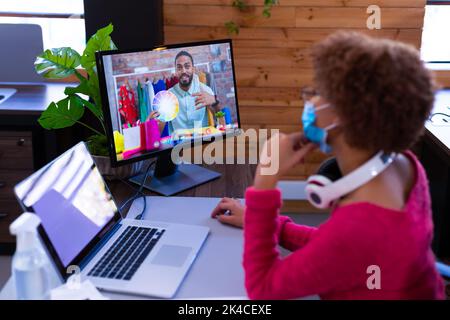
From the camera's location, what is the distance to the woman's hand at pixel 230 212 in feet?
5.10

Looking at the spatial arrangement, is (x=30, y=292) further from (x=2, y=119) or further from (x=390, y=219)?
(x=2, y=119)

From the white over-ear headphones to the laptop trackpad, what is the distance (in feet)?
1.29

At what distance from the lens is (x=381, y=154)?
3.50 ft

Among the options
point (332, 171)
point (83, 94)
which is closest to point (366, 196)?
point (332, 171)

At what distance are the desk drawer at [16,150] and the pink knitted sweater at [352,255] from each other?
1.80 meters

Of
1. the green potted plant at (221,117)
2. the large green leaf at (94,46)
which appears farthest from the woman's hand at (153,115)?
the large green leaf at (94,46)

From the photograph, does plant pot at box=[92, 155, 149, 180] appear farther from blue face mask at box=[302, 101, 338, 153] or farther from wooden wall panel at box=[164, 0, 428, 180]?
wooden wall panel at box=[164, 0, 428, 180]

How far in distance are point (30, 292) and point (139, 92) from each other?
829mm

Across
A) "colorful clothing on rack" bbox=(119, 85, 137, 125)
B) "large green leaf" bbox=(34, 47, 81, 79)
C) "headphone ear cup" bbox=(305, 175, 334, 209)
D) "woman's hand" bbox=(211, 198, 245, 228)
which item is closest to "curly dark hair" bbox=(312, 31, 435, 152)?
"headphone ear cup" bbox=(305, 175, 334, 209)

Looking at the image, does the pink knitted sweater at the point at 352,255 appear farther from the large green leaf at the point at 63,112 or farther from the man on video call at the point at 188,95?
the large green leaf at the point at 63,112

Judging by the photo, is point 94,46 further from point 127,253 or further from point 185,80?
point 127,253

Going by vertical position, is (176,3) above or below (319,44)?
above
